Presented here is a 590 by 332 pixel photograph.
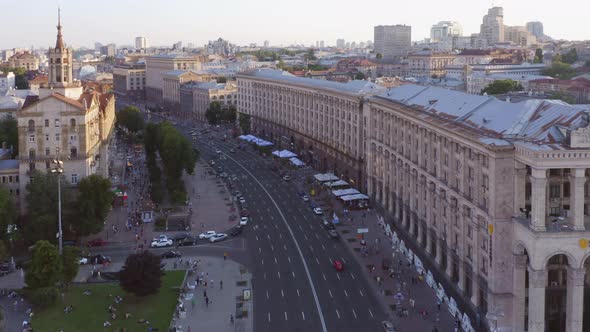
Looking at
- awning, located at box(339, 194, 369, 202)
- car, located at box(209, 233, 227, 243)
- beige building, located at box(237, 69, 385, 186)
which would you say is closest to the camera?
car, located at box(209, 233, 227, 243)

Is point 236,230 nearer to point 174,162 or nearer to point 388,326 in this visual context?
point 174,162

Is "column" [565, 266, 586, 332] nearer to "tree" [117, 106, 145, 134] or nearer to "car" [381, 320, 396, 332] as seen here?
"car" [381, 320, 396, 332]

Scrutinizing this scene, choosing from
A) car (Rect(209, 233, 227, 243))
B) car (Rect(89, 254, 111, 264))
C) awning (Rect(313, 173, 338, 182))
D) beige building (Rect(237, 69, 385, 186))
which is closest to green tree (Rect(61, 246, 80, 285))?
car (Rect(89, 254, 111, 264))

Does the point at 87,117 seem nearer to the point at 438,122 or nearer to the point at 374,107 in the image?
the point at 374,107

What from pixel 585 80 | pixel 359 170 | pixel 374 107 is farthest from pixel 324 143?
pixel 585 80

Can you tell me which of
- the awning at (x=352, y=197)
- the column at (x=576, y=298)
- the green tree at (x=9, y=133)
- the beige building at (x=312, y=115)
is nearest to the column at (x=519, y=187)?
the column at (x=576, y=298)

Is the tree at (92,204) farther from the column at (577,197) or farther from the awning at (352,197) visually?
the column at (577,197)
